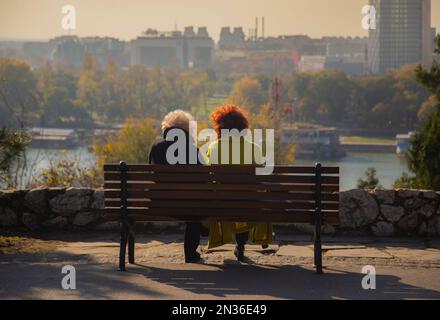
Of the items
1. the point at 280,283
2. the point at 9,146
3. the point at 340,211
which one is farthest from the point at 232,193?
the point at 9,146

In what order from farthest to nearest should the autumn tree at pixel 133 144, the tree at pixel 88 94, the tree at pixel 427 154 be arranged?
the tree at pixel 88 94, the autumn tree at pixel 133 144, the tree at pixel 427 154

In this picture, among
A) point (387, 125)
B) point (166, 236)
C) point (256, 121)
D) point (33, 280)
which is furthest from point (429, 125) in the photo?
→ point (387, 125)

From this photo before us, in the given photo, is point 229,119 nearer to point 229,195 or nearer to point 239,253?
point 229,195

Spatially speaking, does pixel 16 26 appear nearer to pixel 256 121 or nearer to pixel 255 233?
pixel 256 121

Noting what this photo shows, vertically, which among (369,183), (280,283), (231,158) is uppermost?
(231,158)

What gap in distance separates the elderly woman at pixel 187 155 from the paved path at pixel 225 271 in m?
0.10

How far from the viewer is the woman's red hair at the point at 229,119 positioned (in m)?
5.55

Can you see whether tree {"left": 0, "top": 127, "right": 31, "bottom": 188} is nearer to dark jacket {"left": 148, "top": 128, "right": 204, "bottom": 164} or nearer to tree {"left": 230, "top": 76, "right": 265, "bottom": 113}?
dark jacket {"left": 148, "top": 128, "right": 204, "bottom": 164}

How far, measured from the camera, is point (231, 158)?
5.62m

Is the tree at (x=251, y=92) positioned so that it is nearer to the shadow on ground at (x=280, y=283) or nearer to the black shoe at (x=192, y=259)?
the black shoe at (x=192, y=259)

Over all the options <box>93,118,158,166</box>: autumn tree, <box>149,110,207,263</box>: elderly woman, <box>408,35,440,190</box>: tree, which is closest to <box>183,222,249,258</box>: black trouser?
<box>149,110,207,263</box>: elderly woman

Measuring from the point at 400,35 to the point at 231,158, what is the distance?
116m

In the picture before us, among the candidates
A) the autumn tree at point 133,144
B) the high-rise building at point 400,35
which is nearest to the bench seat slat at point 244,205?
the autumn tree at point 133,144
